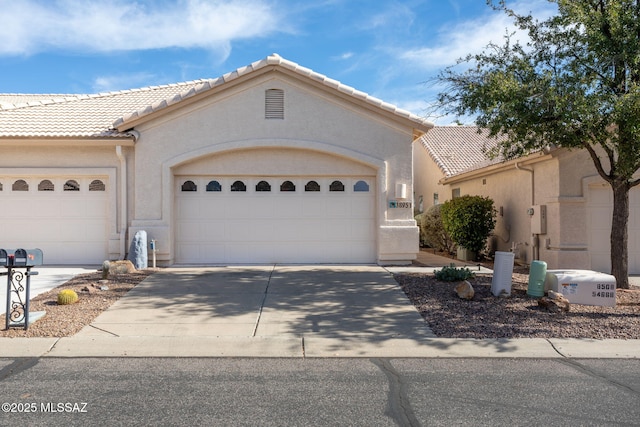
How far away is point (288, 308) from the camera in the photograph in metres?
8.66

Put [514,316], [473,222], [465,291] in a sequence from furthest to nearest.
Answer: [473,222]
[465,291]
[514,316]

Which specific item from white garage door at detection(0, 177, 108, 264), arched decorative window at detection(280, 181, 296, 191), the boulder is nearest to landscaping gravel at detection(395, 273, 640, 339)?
arched decorative window at detection(280, 181, 296, 191)

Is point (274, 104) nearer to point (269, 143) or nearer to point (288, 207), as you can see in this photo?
point (269, 143)

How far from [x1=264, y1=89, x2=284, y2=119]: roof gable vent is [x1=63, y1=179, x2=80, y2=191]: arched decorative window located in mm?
5182

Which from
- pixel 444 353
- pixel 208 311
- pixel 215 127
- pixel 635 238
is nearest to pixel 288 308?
pixel 208 311

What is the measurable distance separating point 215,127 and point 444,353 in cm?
855

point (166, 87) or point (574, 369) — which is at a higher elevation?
point (166, 87)

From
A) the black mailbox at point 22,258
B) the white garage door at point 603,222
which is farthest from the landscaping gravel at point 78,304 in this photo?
the white garage door at point 603,222

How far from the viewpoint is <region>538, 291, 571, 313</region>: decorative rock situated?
8281mm

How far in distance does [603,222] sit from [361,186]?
19.5 feet

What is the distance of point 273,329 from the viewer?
24.6 feet

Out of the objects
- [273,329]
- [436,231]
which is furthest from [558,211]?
[273,329]

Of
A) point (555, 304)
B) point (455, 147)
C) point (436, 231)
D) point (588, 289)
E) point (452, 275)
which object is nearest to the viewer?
point (555, 304)

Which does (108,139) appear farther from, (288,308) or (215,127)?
(288,308)
